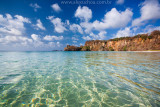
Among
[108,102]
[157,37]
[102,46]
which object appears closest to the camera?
[108,102]

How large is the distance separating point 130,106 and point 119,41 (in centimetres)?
13114

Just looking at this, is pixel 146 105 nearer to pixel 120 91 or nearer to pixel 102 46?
pixel 120 91

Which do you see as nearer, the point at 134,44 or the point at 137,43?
the point at 137,43

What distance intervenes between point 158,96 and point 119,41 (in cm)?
12982

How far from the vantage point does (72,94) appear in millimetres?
3891

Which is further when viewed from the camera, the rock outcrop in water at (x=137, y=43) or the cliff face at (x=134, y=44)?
the rock outcrop in water at (x=137, y=43)

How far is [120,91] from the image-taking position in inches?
161

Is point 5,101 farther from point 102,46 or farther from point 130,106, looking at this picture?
point 102,46

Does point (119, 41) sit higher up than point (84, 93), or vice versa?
point (119, 41)

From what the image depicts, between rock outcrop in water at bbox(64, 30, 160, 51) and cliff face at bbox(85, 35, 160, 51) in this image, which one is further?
rock outcrop in water at bbox(64, 30, 160, 51)

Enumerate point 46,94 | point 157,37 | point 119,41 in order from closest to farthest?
point 46,94
point 157,37
point 119,41

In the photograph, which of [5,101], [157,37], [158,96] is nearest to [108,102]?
[158,96]

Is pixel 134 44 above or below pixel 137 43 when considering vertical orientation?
below

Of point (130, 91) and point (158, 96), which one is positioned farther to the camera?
point (130, 91)
